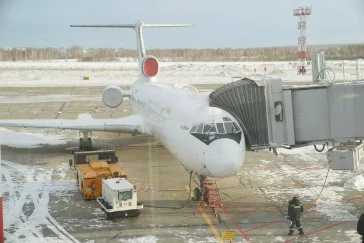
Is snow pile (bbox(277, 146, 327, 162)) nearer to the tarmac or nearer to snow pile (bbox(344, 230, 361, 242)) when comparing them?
the tarmac

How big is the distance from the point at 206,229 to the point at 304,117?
4.83 metres

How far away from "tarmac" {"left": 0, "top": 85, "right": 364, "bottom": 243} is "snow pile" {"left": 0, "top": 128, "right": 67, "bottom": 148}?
1.04 m

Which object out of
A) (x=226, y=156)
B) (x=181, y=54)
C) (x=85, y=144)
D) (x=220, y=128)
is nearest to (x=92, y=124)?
(x=85, y=144)

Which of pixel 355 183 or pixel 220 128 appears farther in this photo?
pixel 355 183

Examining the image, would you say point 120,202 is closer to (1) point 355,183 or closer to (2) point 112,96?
(1) point 355,183

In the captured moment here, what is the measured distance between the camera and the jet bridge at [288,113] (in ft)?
51.0

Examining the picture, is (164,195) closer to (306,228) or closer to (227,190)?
(227,190)

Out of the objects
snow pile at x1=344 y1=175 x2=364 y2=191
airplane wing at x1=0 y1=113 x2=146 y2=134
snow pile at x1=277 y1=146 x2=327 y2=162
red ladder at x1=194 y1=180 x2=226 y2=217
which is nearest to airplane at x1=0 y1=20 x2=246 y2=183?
airplane wing at x1=0 y1=113 x2=146 y2=134

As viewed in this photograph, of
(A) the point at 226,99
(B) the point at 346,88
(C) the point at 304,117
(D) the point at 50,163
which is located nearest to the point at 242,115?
(A) the point at 226,99

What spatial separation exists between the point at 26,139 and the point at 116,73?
52939 millimetres

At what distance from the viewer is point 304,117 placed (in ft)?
52.2

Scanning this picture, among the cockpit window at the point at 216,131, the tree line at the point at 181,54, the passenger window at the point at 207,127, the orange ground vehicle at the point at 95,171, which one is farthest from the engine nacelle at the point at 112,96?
the tree line at the point at 181,54

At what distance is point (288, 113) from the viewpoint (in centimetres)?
1590

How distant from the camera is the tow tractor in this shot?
1481 centimetres
